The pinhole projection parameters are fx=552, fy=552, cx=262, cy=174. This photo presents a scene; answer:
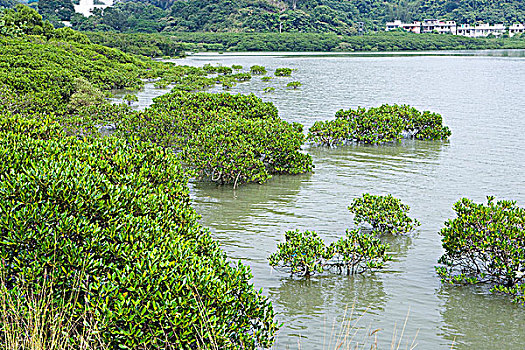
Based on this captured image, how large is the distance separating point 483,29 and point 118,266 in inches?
6939

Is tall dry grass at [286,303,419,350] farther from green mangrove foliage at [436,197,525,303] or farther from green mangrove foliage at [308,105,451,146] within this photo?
green mangrove foliage at [308,105,451,146]

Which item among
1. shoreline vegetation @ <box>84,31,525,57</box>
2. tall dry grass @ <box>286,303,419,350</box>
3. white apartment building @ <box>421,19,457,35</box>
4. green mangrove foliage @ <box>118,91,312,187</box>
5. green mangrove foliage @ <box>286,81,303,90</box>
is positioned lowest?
tall dry grass @ <box>286,303,419,350</box>

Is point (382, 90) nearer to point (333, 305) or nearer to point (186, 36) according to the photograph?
point (333, 305)

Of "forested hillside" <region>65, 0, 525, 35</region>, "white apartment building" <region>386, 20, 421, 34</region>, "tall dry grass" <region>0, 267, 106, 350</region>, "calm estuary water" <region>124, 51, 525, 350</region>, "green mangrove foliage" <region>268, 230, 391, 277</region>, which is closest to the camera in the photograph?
"tall dry grass" <region>0, 267, 106, 350</region>

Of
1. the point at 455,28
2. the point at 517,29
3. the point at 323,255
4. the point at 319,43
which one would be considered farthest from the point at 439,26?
the point at 323,255

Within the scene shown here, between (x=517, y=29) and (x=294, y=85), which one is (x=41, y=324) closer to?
(x=294, y=85)

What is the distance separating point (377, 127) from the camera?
68.2ft

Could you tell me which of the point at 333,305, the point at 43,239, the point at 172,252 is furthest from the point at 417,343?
the point at 43,239

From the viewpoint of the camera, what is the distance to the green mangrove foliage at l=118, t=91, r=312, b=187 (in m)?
14.6

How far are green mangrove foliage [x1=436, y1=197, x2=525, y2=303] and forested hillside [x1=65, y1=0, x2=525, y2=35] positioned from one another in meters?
134

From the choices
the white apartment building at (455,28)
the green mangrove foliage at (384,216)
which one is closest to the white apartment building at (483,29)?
the white apartment building at (455,28)

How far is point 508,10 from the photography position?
170500 mm

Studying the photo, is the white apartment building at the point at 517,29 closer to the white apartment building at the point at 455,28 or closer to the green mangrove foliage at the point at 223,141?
the white apartment building at the point at 455,28

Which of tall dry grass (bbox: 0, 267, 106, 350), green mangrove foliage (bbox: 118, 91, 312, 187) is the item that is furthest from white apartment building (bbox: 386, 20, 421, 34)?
tall dry grass (bbox: 0, 267, 106, 350)
